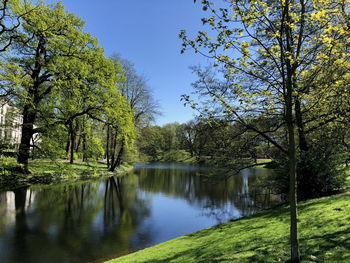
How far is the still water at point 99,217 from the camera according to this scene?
938 cm

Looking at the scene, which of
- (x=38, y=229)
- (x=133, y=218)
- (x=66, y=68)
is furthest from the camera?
(x=66, y=68)

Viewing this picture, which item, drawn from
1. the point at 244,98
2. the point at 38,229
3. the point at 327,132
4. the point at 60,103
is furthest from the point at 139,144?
the point at 244,98

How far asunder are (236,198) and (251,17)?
1721cm

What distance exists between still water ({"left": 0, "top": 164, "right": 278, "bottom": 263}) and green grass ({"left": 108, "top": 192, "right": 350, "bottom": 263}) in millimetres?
2760

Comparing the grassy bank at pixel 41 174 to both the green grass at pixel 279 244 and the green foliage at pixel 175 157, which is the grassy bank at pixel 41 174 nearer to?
the green grass at pixel 279 244

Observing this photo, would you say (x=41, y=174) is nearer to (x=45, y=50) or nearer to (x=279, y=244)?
(x=45, y=50)

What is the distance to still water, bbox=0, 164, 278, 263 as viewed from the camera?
30.8 feet

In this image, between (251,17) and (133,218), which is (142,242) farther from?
(251,17)

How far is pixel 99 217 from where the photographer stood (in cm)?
1408

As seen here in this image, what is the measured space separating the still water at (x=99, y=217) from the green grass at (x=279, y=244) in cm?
276

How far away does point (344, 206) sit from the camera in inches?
313

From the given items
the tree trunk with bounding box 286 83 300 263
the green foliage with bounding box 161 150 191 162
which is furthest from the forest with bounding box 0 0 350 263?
the green foliage with bounding box 161 150 191 162

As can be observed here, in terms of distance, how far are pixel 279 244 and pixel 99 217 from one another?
1090 cm

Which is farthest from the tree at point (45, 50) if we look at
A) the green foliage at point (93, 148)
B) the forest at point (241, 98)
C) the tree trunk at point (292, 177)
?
the tree trunk at point (292, 177)
